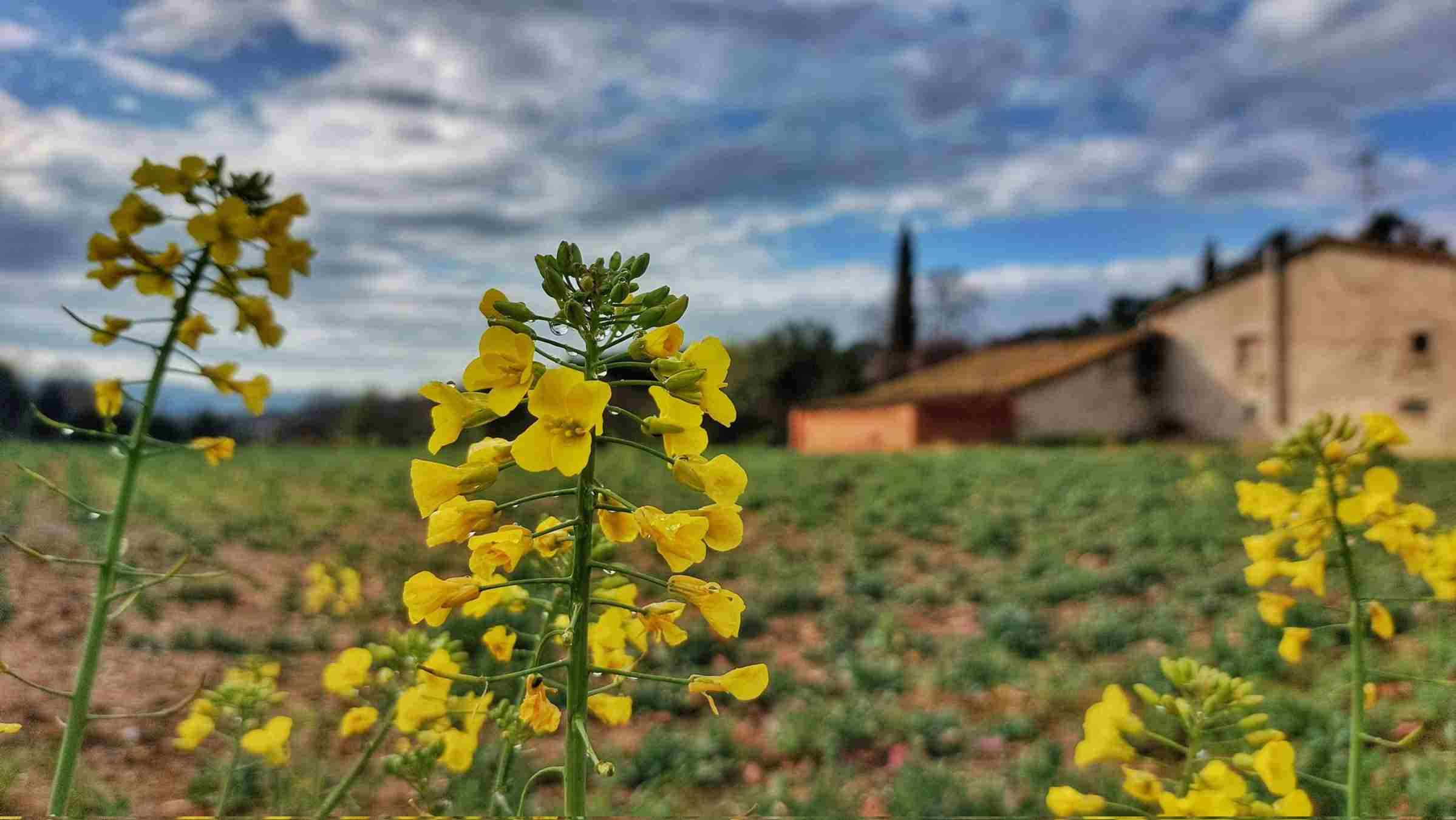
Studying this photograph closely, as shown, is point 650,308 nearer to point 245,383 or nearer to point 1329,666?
point 245,383

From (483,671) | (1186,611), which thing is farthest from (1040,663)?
(483,671)

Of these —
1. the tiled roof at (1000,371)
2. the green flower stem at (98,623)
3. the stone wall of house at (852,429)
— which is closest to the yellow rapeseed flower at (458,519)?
the green flower stem at (98,623)

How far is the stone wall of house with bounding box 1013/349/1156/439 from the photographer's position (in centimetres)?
1614

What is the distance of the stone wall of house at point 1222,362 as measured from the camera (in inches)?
520

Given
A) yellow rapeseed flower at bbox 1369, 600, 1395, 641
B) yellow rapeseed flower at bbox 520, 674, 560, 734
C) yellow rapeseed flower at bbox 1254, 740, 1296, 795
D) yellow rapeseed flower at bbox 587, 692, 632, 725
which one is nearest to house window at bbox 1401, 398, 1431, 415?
yellow rapeseed flower at bbox 1369, 600, 1395, 641

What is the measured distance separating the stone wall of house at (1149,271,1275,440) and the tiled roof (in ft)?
2.86

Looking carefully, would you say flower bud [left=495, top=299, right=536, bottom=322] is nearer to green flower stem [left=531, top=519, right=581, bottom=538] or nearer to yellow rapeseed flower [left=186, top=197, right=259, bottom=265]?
green flower stem [left=531, top=519, right=581, bottom=538]

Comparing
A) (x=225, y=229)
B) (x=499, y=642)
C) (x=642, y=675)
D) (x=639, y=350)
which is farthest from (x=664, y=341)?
(x=225, y=229)

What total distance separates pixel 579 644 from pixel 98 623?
67 centimetres

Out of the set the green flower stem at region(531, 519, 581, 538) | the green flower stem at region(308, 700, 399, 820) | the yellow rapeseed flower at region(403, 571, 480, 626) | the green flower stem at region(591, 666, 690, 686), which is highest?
the green flower stem at region(531, 519, 581, 538)

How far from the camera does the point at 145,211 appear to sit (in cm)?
120

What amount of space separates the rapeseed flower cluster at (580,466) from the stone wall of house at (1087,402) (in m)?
16.4

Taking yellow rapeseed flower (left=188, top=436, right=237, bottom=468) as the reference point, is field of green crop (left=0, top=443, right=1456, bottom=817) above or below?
below

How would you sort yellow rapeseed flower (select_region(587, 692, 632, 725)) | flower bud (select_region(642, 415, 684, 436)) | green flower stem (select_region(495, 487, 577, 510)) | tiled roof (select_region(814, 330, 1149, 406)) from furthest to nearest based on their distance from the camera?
tiled roof (select_region(814, 330, 1149, 406)) < yellow rapeseed flower (select_region(587, 692, 632, 725)) < flower bud (select_region(642, 415, 684, 436)) < green flower stem (select_region(495, 487, 577, 510))
